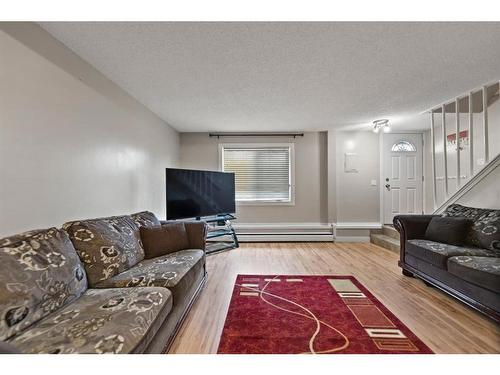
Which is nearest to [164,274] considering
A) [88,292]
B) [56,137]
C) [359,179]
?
[88,292]

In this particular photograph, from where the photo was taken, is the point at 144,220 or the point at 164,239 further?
the point at 144,220

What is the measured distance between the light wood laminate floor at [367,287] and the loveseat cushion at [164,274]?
0.34 metres

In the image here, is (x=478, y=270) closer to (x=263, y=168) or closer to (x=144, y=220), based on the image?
(x=144, y=220)

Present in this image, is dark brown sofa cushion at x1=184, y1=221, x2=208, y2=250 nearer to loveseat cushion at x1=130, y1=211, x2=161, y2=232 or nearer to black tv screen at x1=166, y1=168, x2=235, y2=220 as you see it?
loveseat cushion at x1=130, y1=211, x2=161, y2=232

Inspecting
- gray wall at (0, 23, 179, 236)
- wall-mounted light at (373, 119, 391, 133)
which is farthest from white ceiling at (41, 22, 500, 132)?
wall-mounted light at (373, 119, 391, 133)

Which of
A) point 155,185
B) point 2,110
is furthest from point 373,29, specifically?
point 155,185

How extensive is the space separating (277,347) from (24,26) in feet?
8.91

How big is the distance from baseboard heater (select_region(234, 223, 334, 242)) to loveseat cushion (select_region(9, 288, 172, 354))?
3.45m

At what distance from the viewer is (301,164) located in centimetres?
519

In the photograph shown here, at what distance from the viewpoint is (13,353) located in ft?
2.68

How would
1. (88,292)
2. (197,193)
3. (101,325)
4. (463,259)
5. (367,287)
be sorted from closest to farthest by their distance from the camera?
(101,325) < (88,292) < (463,259) < (367,287) < (197,193)

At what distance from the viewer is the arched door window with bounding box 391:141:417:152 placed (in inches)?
205

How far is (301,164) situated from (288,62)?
10.2 feet
